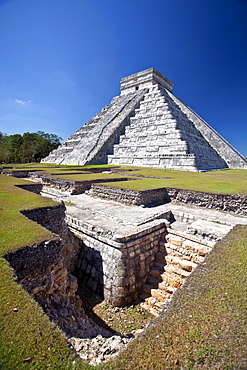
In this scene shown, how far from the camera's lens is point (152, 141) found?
Result: 2216 centimetres

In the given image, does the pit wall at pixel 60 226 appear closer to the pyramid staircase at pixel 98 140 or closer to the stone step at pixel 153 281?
the stone step at pixel 153 281

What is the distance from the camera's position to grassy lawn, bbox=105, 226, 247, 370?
161 cm

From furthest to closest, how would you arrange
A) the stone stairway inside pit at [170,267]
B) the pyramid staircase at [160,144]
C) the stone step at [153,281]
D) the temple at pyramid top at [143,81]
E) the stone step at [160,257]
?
the temple at pyramid top at [143,81]
the pyramid staircase at [160,144]
the stone step at [160,257]
the stone step at [153,281]
the stone stairway inside pit at [170,267]

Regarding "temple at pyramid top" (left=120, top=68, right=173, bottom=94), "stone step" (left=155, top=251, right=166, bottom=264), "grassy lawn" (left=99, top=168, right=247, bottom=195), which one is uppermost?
"temple at pyramid top" (left=120, top=68, right=173, bottom=94)

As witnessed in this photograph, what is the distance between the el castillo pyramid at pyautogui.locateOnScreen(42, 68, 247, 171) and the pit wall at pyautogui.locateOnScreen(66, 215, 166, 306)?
573 inches

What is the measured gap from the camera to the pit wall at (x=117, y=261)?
170 inches

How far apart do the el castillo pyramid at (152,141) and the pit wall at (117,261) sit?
14550 millimetres

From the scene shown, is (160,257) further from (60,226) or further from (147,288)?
(60,226)

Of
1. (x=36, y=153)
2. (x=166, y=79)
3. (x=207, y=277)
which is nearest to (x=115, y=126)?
(x=166, y=79)

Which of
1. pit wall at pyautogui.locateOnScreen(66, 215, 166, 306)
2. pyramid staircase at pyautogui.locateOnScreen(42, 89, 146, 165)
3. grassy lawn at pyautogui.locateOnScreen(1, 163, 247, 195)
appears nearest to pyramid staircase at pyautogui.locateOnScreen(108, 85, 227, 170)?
pyramid staircase at pyautogui.locateOnScreen(42, 89, 146, 165)

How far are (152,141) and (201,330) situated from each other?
2142 centimetres

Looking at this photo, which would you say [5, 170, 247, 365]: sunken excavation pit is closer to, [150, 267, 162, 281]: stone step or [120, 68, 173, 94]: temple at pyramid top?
[150, 267, 162, 281]: stone step

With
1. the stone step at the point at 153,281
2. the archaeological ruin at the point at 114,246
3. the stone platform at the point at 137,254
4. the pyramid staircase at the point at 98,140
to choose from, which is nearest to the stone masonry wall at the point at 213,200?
the archaeological ruin at the point at 114,246

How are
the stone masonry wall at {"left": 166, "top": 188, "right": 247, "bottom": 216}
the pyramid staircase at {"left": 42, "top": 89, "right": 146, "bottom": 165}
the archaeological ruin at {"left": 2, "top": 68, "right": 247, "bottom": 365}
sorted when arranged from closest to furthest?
the archaeological ruin at {"left": 2, "top": 68, "right": 247, "bottom": 365}
the stone masonry wall at {"left": 166, "top": 188, "right": 247, "bottom": 216}
the pyramid staircase at {"left": 42, "top": 89, "right": 146, "bottom": 165}
